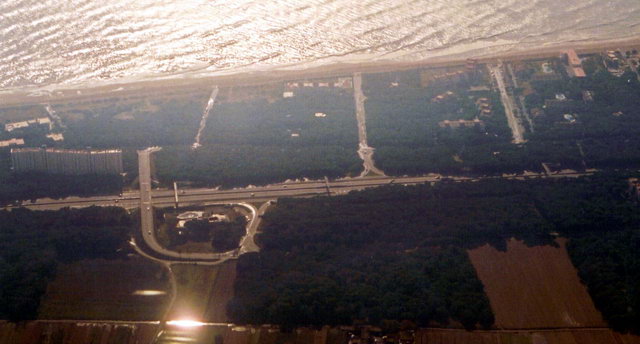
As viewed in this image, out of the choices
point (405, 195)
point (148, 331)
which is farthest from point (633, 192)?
point (148, 331)

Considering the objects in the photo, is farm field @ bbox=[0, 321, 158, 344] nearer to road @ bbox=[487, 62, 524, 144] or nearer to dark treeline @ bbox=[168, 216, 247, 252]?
dark treeline @ bbox=[168, 216, 247, 252]

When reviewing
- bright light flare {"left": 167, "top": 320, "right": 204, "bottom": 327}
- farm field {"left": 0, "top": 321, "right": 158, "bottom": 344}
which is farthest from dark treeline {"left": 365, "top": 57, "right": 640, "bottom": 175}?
farm field {"left": 0, "top": 321, "right": 158, "bottom": 344}

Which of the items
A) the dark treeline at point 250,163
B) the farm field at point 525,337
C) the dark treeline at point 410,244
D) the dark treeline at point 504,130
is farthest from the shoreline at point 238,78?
the farm field at point 525,337

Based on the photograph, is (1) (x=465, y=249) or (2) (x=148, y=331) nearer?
(2) (x=148, y=331)

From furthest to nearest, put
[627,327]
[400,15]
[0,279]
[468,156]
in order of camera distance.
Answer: [400,15] → [468,156] → [0,279] → [627,327]

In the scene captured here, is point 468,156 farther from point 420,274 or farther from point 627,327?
point 627,327
